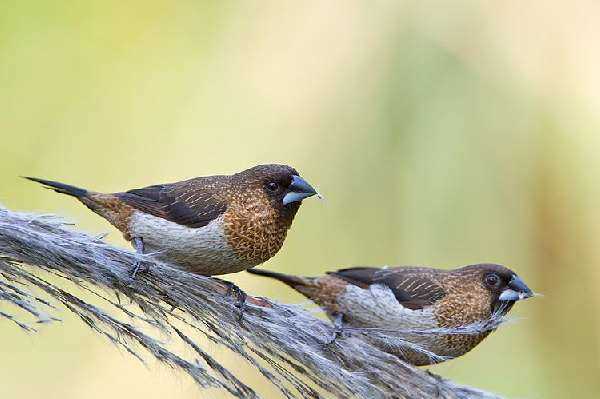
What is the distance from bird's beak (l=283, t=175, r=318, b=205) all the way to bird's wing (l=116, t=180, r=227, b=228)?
8.7 inches

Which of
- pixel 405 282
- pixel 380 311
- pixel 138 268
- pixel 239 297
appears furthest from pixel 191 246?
pixel 405 282

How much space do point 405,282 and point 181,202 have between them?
Result: 3.63 feet

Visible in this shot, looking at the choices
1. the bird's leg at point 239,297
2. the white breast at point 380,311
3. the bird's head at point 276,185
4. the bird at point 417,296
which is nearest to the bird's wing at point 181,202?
the bird's head at point 276,185

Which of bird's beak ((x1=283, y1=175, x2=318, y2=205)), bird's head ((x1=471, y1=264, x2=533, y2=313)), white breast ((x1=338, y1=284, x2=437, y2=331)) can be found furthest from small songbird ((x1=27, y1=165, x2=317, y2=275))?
bird's head ((x1=471, y1=264, x2=533, y2=313))

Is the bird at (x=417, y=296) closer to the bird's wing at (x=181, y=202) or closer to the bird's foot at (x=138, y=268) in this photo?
the bird's wing at (x=181, y=202)

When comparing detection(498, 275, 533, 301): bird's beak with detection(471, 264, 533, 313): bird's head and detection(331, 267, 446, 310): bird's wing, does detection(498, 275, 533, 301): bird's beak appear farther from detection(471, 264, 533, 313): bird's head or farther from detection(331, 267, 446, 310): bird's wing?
detection(331, 267, 446, 310): bird's wing

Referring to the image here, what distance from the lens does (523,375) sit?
420cm

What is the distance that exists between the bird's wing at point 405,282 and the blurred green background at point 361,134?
0.38 meters

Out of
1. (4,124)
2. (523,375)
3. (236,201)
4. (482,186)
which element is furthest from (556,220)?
(4,124)

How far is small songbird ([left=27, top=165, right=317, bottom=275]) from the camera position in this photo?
10.6 feet

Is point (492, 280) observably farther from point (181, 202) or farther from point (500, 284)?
point (181, 202)

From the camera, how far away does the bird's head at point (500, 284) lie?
402cm

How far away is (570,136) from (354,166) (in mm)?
983

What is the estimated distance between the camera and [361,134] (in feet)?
15.0
